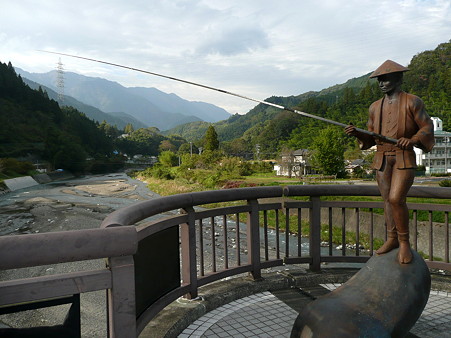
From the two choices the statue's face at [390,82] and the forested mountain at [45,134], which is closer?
the statue's face at [390,82]

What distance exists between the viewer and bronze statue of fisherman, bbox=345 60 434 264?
319 centimetres

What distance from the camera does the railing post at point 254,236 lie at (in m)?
4.47

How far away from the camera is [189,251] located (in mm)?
3836

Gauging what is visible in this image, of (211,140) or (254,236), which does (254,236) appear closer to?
(254,236)

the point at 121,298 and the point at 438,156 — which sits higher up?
the point at 121,298

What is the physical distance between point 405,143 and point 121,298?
259cm

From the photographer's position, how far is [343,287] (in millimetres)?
3016

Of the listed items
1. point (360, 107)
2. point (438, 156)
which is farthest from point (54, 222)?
point (360, 107)

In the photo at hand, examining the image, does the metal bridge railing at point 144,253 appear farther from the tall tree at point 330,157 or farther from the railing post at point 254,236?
the tall tree at point 330,157

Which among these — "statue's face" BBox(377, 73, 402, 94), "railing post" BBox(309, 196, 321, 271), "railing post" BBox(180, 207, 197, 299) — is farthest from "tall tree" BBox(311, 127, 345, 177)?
"railing post" BBox(180, 207, 197, 299)

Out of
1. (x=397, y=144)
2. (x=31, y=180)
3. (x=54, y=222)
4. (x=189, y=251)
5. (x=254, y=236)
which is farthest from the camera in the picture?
(x=31, y=180)

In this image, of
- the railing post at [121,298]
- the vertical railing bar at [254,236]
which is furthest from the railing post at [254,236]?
the railing post at [121,298]

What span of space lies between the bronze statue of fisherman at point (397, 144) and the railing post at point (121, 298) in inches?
84.9

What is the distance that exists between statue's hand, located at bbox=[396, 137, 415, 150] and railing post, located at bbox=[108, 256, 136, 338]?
7.97 feet
